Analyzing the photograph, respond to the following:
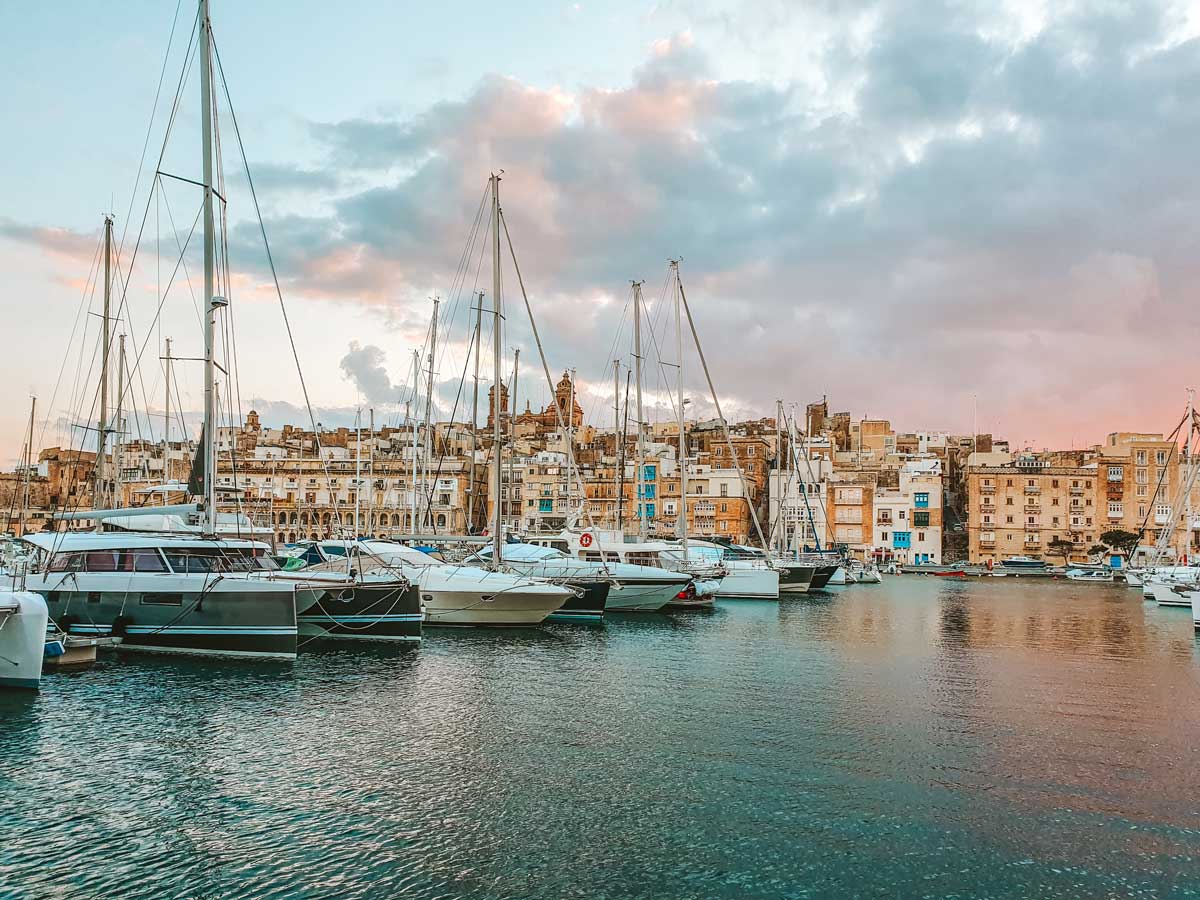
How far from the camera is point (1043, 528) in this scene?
11112 cm

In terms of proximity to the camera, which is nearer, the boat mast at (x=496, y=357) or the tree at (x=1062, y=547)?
the boat mast at (x=496, y=357)

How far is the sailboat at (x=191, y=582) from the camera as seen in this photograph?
2417 cm

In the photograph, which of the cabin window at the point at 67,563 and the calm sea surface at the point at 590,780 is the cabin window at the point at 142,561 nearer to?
the cabin window at the point at 67,563

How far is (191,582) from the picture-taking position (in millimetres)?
24516

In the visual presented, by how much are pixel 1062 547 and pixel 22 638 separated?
111 m

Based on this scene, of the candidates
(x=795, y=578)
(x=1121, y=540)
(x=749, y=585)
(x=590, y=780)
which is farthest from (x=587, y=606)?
(x=1121, y=540)

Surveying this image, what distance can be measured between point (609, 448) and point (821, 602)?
222 feet

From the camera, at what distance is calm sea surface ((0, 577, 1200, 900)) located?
11.3 meters

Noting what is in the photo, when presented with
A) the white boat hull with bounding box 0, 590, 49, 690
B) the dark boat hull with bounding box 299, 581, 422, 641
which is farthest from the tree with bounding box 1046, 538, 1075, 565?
the white boat hull with bounding box 0, 590, 49, 690

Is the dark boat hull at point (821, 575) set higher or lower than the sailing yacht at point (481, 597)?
lower

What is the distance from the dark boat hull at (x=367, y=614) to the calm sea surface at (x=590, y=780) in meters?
1.76

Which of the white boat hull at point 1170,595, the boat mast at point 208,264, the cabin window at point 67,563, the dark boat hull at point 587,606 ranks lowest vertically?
the white boat hull at point 1170,595

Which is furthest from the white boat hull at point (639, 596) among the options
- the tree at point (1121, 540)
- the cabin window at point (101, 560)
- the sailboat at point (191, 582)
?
the tree at point (1121, 540)

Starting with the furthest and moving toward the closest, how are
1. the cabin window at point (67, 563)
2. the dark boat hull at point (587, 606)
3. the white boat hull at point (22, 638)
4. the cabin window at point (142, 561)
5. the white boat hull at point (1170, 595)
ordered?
the white boat hull at point (1170, 595) → the dark boat hull at point (587, 606) → the cabin window at point (67, 563) → the cabin window at point (142, 561) → the white boat hull at point (22, 638)
